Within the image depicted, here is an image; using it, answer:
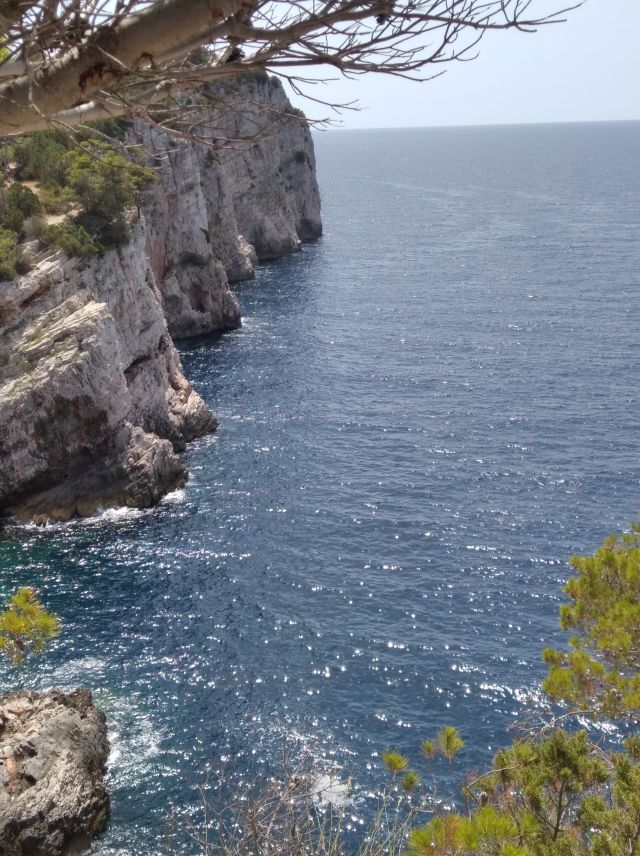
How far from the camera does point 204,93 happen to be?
701 cm

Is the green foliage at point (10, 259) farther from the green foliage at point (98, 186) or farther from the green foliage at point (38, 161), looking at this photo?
the green foliage at point (38, 161)

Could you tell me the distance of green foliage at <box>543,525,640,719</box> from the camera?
13.6m

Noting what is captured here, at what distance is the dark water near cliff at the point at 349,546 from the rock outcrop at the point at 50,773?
819 mm

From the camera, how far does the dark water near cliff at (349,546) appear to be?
83.5 feet

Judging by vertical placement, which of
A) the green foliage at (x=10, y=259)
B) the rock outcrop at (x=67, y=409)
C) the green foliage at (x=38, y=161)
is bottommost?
the rock outcrop at (x=67, y=409)

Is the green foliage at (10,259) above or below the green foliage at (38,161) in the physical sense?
below

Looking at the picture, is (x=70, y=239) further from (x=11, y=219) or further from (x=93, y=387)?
(x=93, y=387)

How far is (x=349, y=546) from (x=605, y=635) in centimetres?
2165

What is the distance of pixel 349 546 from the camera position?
35.3 m

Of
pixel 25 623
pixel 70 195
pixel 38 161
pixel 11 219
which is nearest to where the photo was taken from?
pixel 25 623

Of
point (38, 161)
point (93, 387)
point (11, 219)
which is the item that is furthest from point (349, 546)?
point (38, 161)

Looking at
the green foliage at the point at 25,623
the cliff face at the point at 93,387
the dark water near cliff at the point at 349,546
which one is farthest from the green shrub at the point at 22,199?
the green foliage at the point at 25,623

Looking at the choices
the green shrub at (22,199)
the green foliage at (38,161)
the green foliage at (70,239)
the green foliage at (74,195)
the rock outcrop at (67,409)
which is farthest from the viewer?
the green foliage at (38,161)

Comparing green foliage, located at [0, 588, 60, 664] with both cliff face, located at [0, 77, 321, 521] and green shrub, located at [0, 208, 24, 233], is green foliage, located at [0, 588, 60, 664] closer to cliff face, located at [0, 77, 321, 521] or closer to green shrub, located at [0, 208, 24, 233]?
cliff face, located at [0, 77, 321, 521]
